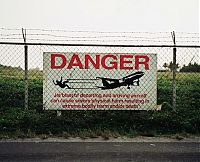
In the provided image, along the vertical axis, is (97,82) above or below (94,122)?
above

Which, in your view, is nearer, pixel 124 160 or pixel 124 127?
pixel 124 160

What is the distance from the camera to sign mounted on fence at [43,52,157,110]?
7.82 meters

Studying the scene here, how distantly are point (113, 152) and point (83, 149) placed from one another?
1.68 ft

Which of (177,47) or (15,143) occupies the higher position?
(177,47)

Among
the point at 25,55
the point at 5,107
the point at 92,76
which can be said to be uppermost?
the point at 25,55

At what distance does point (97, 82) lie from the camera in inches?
311

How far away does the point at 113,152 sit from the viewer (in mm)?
5320

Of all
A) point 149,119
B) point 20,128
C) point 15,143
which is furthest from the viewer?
point 149,119

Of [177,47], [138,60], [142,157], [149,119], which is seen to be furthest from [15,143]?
[177,47]

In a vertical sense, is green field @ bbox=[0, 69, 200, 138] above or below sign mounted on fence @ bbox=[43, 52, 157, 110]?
below

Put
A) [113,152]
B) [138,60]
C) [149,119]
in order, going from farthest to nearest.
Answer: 1. [138,60]
2. [149,119]
3. [113,152]

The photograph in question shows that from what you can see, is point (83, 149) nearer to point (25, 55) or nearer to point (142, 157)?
point (142, 157)

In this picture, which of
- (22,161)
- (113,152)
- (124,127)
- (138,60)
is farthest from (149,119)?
(22,161)

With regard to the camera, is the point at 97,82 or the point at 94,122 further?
the point at 97,82
